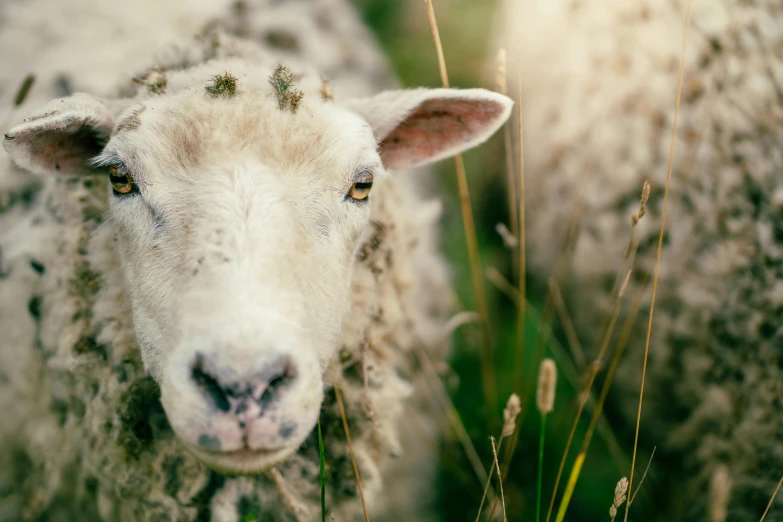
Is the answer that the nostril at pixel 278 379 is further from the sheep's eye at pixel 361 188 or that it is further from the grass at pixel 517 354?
the grass at pixel 517 354

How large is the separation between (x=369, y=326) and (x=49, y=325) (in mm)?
1224

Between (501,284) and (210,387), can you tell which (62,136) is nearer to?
(210,387)

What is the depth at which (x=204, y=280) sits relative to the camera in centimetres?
171

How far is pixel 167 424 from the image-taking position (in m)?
2.31

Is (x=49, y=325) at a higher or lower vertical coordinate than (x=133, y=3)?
lower

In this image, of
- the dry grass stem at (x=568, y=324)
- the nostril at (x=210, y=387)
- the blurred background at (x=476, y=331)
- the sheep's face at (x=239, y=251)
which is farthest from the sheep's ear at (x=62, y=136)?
the dry grass stem at (x=568, y=324)

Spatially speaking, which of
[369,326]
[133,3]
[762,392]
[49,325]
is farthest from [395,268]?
[133,3]

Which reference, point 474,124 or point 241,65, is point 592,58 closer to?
point 474,124

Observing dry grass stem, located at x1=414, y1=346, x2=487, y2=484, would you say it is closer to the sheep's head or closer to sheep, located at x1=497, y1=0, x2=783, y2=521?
sheep, located at x1=497, y1=0, x2=783, y2=521

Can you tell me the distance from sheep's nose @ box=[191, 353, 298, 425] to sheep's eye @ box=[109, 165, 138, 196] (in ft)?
2.52

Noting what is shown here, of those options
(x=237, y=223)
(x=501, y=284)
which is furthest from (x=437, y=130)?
(x=501, y=284)

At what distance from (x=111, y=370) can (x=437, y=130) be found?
1519 millimetres

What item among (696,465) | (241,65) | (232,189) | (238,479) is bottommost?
(696,465)

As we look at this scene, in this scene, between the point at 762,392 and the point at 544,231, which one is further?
the point at 544,231
